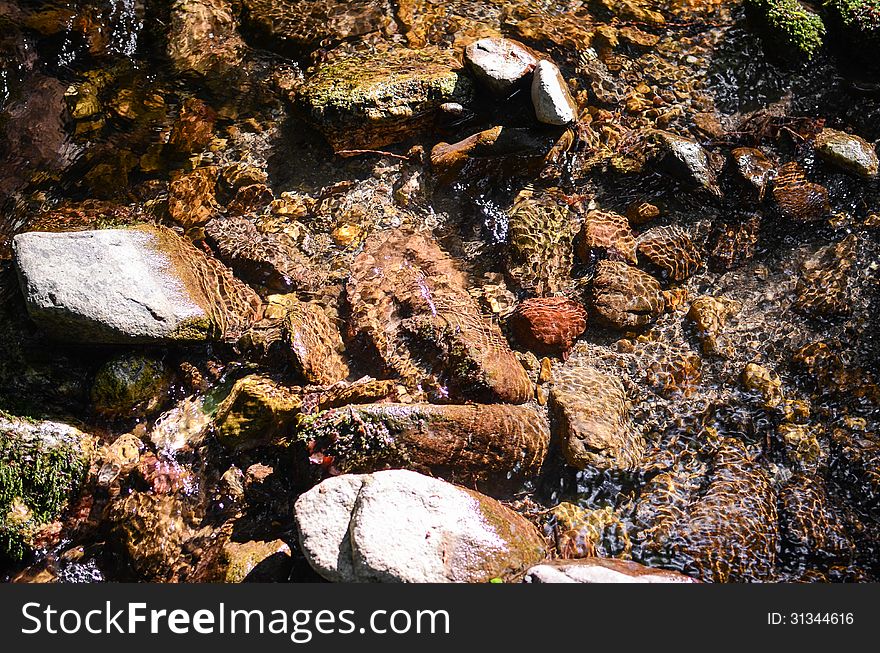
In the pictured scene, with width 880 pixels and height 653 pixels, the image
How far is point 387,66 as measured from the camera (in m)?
5.04

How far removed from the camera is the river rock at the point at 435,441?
355 centimetres

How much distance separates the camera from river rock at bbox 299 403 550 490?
355 cm

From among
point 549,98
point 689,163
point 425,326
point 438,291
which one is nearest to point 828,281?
point 689,163

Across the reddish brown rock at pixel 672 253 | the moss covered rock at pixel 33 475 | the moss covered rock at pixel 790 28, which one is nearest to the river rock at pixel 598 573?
the reddish brown rock at pixel 672 253

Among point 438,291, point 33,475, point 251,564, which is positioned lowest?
point 33,475

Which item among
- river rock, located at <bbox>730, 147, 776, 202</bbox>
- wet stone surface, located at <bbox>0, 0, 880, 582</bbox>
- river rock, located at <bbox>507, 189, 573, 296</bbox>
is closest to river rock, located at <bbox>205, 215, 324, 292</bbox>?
wet stone surface, located at <bbox>0, 0, 880, 582</bbox>

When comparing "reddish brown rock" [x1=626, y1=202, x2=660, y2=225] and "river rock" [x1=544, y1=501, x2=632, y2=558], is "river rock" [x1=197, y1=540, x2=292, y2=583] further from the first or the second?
"reddish brown rock" [x1=626, y1=202, x2=660, y2=225]

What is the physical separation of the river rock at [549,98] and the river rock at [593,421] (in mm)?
1876

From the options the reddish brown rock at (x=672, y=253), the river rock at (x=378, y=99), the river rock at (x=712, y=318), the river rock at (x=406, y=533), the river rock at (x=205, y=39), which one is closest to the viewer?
the river rock at (x=406, y=533)

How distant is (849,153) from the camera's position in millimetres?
4648

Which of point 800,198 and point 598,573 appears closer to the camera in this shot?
point 598,573

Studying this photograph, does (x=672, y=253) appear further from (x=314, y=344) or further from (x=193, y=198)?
(x=193, y=198)

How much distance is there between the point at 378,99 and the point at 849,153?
11.1 feet

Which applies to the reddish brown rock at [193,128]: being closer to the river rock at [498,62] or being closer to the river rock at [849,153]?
the river rock at [498,62]
